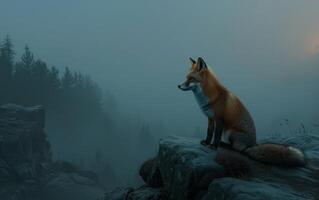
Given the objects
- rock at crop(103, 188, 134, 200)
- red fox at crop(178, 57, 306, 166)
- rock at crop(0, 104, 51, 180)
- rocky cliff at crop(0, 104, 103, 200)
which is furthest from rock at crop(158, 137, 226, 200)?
rock at crop(0, 104, 51, 180)

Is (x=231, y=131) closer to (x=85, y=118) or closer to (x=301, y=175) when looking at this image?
(x=301, y=175)

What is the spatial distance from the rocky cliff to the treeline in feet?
86.5

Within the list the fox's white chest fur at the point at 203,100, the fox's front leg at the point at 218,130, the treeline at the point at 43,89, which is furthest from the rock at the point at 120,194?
the treeline at the point at 43,89

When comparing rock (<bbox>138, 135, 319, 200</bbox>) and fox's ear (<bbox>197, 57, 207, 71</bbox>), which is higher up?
fox's ear (<bbox>197, 57, 207, 71</bbox>)

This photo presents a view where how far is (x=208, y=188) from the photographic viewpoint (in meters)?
7.87

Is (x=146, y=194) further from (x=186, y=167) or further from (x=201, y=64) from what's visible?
(x=201, y=64)

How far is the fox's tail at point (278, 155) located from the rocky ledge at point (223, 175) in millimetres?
128

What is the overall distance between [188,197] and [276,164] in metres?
2.09

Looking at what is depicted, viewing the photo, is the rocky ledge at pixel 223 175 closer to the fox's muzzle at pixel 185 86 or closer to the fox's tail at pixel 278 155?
the fox's tail at pixel 278 155

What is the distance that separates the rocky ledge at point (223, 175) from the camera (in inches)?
281

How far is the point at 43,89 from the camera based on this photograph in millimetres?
123875

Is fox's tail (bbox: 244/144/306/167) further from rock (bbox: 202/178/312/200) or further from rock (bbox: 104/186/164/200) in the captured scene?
rock (bbox: 104/186/164/200)

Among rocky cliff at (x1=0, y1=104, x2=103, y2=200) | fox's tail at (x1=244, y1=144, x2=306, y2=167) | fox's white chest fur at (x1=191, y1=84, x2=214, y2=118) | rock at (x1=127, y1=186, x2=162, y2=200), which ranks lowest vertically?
rocky cliff at (x1=0, y1=104, x2=103, y2=200)

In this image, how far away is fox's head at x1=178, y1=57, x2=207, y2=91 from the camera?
360 inches
